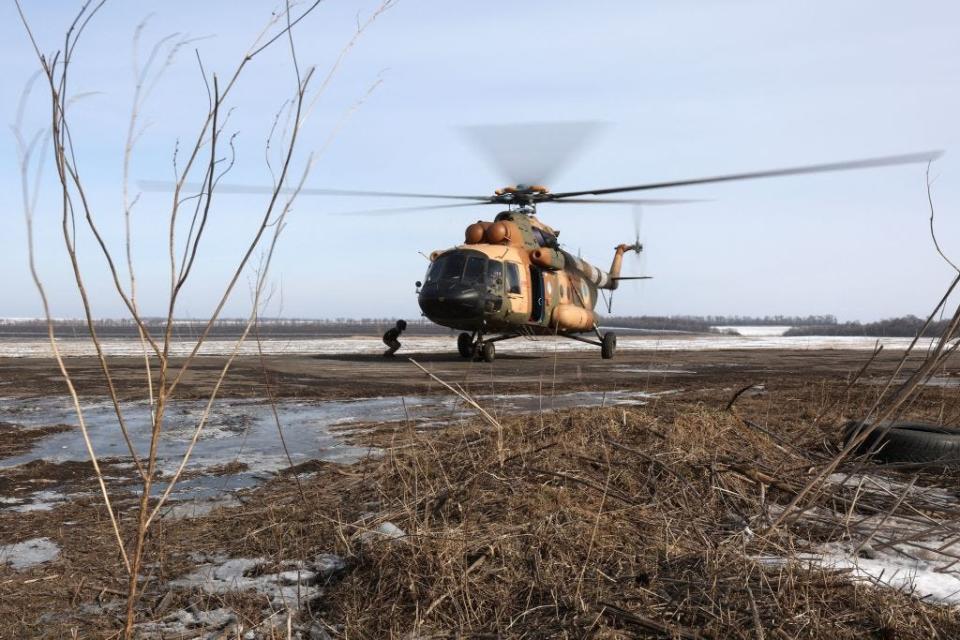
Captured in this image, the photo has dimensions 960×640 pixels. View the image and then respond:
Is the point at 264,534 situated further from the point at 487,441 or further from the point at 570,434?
the point at 570,434

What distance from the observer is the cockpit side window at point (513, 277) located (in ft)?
50.1

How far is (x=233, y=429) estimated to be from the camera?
707 centimetres

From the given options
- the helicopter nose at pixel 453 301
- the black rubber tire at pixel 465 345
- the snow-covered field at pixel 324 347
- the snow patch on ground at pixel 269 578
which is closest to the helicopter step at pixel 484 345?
the black rubber tire at pixel 465 345

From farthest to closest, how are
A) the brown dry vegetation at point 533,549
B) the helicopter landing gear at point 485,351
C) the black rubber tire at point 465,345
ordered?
the black rubber tire at point 465,345 → the helicopter landing gear at point 485,351 → the brown dry vegetation at point 533,549

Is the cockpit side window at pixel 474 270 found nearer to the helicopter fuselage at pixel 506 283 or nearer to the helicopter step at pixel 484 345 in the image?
the helicopter fuselage at pixel 506 283

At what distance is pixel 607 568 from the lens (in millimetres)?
2549

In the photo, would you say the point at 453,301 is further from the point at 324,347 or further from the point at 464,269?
the point at 324,347

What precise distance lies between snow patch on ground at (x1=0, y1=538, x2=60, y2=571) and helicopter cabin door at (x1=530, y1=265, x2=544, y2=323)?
523 inches

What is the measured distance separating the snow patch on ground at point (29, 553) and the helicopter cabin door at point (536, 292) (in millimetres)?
13289

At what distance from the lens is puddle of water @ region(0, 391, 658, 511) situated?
494 cm

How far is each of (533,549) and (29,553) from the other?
249 cm

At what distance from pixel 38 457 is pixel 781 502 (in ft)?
18.9

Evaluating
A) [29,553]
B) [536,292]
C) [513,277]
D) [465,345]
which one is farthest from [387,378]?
[29,553]

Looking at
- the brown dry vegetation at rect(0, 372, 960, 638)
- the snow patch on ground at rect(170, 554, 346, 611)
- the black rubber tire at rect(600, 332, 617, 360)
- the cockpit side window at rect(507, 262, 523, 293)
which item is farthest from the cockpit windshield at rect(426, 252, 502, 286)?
the snow patch on ground at rect(170, 554, 346, 611)
